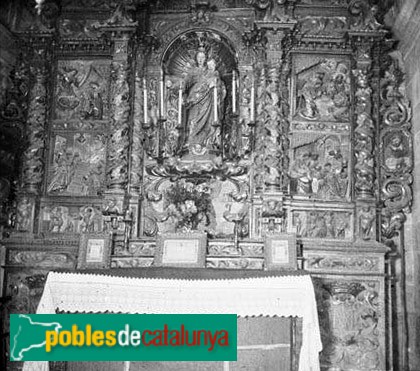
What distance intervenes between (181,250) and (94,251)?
1086 millimetres

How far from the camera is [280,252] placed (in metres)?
6.18

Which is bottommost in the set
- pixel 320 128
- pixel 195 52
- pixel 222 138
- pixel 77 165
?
pixel 77 165

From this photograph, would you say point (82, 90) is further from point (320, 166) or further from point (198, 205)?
point (320, 166)

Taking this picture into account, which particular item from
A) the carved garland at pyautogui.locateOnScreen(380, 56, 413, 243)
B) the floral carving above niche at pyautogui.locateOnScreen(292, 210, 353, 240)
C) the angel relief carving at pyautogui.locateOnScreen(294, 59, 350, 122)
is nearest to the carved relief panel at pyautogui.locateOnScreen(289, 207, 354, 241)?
the floral carving above niche at pyautogui.locateOnScreen(292, 210, 353, 240)

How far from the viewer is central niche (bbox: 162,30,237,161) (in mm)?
7363

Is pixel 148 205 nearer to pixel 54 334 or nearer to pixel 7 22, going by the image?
pixel 54 334

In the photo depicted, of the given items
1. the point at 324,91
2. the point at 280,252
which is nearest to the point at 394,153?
the point at 324,91

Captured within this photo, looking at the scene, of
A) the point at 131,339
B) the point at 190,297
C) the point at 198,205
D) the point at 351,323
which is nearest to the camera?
the point at 131,339

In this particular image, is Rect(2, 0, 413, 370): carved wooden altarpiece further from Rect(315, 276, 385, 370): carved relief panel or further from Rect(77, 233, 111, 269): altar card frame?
→ Rect(77, 233, 111, 269): altar card frame

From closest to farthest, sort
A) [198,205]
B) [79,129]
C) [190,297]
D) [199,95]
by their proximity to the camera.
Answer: [190,297], [198,205], [199,95], [79,129]

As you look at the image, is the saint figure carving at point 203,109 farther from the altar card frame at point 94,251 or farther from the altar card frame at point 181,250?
the altar card frame at point 94,251

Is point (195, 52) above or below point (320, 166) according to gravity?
above

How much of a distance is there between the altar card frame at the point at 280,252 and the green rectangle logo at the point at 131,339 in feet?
3.64

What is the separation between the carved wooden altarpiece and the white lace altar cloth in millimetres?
1102
